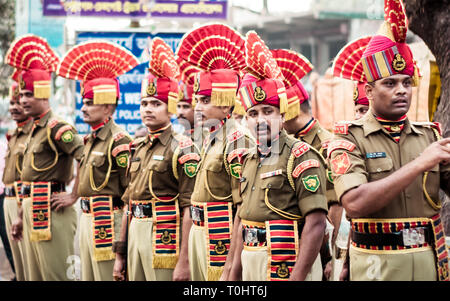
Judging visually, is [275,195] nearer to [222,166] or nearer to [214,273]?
[222,166]

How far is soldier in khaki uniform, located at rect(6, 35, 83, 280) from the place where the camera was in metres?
7.07

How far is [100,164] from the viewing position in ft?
20.6

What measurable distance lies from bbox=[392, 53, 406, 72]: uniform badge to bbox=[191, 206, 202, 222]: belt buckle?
214cm

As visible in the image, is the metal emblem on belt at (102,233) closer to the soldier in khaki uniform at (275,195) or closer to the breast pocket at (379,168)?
the soldier in khaki uniform at (275,195)

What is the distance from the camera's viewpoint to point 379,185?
10.4 feet

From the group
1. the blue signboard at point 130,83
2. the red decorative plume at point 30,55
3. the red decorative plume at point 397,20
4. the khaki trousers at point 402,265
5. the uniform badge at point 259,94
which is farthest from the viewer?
the blue signboard at point 130,83

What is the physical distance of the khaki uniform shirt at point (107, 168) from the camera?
6261 mm

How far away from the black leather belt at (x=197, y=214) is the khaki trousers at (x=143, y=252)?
1.87ft

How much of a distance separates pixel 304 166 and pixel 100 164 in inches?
122

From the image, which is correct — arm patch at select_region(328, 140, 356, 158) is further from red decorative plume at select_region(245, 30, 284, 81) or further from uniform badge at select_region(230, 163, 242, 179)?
uniform badge at select_region(230, 163, 242, 179)

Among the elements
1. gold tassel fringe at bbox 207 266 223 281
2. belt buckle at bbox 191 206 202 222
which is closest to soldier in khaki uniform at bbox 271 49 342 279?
gold tassel fringe at bbox 207 266 223 281

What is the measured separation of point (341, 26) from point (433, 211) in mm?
21026

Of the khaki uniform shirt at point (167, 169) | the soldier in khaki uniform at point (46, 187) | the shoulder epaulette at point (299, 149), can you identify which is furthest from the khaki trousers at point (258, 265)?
the soldier in khaki uniform at point (46, 187)
